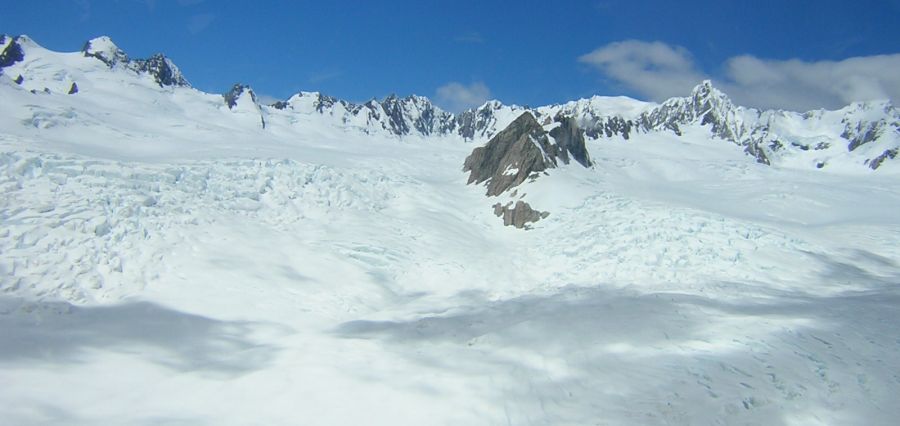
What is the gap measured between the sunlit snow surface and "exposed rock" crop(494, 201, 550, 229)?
0.60 metres

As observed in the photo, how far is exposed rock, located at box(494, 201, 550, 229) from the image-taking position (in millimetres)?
23906

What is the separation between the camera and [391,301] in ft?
47.7

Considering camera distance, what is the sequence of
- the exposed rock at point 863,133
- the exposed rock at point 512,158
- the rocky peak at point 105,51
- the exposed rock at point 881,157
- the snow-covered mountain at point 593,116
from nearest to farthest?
the exposed rock at point 512,158 < the snow-covered mountain at point 593,116 < the rocky peak at point 105,51 < the exposed rock at point 881,157 < the exposed rock at point 863,133

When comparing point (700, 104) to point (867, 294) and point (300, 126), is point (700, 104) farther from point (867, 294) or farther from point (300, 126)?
point (867, 294)

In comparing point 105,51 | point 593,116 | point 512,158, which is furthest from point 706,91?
point 105,51

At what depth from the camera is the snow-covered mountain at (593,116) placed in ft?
235

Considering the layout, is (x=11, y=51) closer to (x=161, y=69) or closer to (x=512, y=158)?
(x=161, y=69)

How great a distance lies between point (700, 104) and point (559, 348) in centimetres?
13879

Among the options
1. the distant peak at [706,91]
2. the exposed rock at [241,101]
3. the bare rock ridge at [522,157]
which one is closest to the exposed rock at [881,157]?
the distant peak at [706,91]

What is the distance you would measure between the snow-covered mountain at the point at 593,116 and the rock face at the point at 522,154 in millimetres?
40869

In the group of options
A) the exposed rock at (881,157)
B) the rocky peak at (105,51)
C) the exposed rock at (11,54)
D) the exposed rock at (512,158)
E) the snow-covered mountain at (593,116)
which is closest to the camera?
the exposed rock at (512,158)

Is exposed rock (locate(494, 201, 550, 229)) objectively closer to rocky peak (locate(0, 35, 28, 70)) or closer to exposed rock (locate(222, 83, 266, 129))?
exposed rock (locate(222, 83, 266, 129))

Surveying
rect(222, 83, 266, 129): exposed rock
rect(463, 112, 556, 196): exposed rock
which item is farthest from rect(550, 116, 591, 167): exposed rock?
rect(222, 83, 266, 129): exposed rock

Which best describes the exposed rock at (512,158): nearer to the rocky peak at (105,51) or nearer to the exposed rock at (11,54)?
the exposed rock at (11,54)
